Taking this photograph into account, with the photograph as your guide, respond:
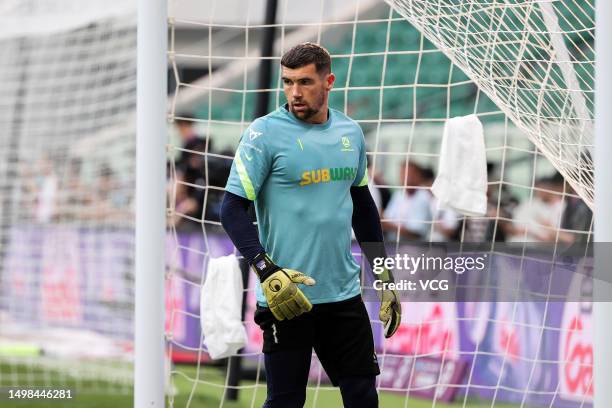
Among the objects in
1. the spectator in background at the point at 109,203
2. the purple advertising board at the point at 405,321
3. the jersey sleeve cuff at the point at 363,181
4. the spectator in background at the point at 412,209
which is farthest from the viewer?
the spectator in background at the point at 109,203

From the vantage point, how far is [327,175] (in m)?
4.35

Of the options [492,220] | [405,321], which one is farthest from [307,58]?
[492,220]

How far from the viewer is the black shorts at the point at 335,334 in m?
4.32

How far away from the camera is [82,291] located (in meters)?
10.2

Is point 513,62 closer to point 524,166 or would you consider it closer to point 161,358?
point 161,358

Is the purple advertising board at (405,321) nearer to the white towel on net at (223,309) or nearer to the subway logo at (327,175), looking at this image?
the white towel on net at (223,309)

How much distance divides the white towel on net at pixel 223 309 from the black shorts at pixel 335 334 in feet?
3.81

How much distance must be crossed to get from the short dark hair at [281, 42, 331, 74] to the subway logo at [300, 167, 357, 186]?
35cm

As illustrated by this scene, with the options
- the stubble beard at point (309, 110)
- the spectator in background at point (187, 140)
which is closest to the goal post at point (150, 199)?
the stubble beard at point (309, 110)

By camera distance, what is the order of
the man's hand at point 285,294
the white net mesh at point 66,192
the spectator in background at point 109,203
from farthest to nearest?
the spectator in background at point 109,203, the white net mesh at point 66,192, the man's hand at point 285,294

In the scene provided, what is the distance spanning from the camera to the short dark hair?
14.0 feet

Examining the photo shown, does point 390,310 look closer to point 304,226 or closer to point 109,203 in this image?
point 304,226

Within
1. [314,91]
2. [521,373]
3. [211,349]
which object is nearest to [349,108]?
[521,373]
